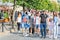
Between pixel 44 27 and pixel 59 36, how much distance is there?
5.58 ft

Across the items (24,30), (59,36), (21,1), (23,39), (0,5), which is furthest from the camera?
(0,5)

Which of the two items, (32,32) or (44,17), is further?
(32,32)

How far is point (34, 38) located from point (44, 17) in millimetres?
1543

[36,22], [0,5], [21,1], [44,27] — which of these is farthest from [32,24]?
[0,5]

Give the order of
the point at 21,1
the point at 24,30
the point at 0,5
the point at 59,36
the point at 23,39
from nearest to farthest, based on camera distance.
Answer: the point at 23,39 → the point at 59,36 → the point at 24,30 → the point at 21,1 → the point at 0,5

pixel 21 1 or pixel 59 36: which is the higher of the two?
pixel 21 1

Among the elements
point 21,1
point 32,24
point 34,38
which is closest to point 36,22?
point 32,24

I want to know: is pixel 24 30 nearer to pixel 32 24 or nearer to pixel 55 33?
pixel 32 24

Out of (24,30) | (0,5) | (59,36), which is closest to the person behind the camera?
(59,36)

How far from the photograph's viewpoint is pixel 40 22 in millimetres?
18078

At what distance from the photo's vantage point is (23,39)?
56.6ft

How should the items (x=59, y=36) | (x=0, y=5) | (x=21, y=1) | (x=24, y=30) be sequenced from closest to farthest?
(x=59, y=36)
(x=24, y=30)
(x=21, y=1)
(x=0, y=5)

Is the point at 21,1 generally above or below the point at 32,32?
above

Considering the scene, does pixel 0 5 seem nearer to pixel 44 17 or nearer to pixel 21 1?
pixel 21 1
